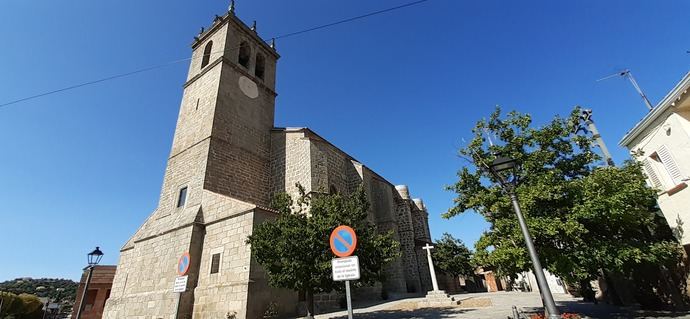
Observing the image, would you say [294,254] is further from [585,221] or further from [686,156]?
[686,156]

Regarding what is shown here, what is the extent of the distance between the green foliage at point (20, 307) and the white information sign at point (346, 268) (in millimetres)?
35304

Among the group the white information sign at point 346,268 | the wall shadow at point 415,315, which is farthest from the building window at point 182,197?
the white information sign at point 346,268

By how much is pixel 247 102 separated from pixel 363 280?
48.4 feet

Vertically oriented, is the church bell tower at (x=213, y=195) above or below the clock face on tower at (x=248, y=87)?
below

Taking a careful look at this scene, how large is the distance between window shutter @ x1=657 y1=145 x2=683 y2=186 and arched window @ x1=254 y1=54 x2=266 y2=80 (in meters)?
21.3

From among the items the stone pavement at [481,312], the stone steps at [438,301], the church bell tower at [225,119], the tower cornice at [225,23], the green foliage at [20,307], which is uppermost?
the tower cornice at [225,23]

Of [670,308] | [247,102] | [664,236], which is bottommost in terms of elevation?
[670,308]

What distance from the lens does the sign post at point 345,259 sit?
4.09m

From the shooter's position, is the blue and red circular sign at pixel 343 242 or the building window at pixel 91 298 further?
the building window at pixel 91 298

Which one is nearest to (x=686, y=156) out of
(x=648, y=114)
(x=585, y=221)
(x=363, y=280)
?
(x=648, y=114)

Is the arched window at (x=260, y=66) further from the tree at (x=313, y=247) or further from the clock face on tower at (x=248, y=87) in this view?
the tree at (x=313, y=247)

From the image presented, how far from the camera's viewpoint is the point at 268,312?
34.2 ft

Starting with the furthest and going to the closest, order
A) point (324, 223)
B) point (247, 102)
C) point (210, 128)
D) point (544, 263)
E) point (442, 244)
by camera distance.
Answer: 1. point (442, 244)
2. point (247, 102)
3. point (210, 128)
4. point (324, 223)
5. point (544, 263)

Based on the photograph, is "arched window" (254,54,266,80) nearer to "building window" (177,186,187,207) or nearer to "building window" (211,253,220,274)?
"building window" (177,186,187,207)
